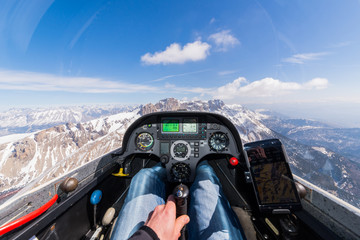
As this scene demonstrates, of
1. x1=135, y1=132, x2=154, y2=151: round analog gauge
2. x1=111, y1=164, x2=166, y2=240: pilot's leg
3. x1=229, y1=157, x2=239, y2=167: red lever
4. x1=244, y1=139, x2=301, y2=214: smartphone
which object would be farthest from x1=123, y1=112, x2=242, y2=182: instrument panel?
x1=244, y1=139, x2=301, y2=214: smartphone

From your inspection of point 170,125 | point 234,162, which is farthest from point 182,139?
point 234,162

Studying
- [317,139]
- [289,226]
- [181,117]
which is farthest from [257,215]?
[317,139]

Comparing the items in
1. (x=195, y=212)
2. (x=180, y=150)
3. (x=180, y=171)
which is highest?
(x=180, y=150)

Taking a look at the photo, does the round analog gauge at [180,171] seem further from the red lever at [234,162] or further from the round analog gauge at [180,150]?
the red lever at [234,162]

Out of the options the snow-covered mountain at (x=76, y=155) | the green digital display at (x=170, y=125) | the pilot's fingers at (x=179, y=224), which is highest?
the green digital display at (x=170, y=125)

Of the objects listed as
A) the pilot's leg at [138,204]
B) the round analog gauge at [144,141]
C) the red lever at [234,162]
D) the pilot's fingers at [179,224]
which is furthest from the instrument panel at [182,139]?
the pilot's fingers at [179,224]

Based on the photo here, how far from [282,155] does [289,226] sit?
75 centimetres

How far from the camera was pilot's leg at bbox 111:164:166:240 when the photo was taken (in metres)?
1.40

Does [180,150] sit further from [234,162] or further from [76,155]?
[76,155]

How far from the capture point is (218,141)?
127 inches

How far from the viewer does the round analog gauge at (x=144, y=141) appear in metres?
3.24

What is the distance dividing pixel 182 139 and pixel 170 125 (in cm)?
39

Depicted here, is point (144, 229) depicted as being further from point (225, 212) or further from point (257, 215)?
point (257, 215)

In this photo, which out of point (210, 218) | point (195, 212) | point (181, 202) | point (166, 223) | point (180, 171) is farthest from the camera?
point (180, 171)
